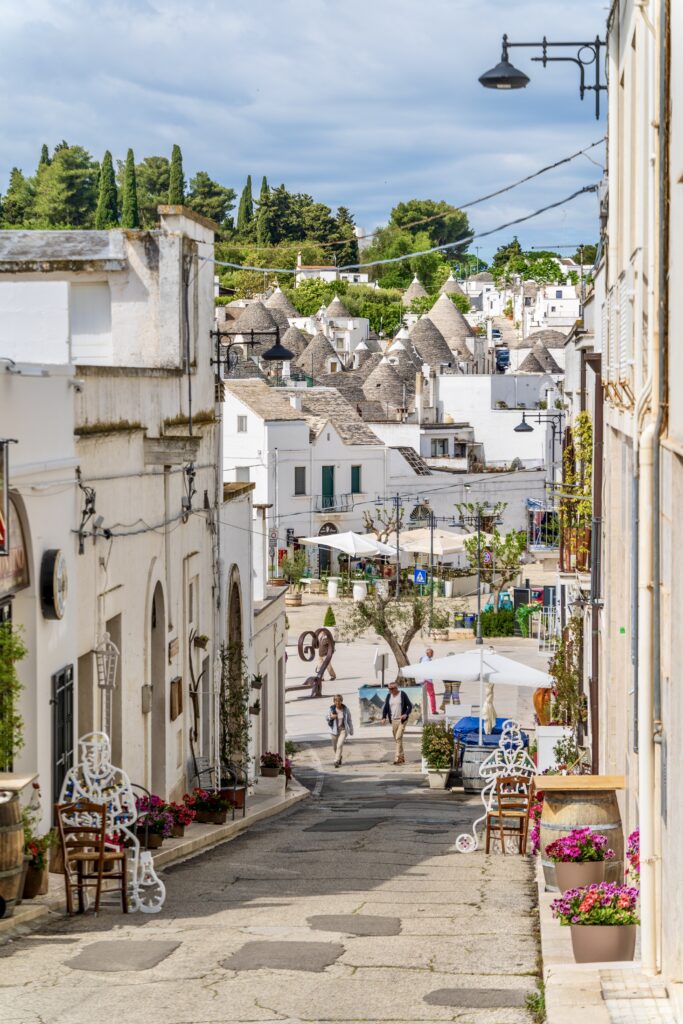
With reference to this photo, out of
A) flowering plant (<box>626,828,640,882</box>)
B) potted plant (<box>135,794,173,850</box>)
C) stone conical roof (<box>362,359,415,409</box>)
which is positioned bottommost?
potted plant (<box>135,794,173,850</box>)

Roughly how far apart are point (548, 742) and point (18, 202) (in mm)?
157787

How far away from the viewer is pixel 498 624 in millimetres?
48219

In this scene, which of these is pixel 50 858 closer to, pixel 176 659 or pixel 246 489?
pixel 176 659

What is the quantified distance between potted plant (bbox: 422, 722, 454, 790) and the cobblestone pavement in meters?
7.96

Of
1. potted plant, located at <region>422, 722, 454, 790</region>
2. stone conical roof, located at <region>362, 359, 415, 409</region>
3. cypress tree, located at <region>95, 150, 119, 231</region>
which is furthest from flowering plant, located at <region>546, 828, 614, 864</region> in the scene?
cypress tree, located at <region>95, 150, 119, 231</region>

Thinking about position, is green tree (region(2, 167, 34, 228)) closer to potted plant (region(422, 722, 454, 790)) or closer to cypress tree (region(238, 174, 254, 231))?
cypress tree (region(238, 174, 254, 231))

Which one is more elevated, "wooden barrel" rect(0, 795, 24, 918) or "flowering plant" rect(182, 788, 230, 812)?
"wooden barrel" rect(0, 795, 24, 918)

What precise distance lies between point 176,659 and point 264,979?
10.6 m

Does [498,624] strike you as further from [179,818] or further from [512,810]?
[179,818]

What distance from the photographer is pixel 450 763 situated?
24.4 m

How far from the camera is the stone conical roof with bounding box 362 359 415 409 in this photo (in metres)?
86.4

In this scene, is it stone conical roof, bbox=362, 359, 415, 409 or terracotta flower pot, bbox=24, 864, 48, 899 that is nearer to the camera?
terracotta flower pot, bbox=24, 864, 48, 899

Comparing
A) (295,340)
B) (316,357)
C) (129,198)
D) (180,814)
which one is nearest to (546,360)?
(316,357)

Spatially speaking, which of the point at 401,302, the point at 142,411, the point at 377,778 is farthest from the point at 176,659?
the point at 401,302
